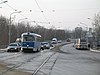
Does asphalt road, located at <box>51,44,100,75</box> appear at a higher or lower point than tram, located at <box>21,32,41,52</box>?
lower

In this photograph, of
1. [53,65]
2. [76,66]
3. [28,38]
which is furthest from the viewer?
[28,38]

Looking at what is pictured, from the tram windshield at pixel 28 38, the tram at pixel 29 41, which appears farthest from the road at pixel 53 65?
the tram windshield at pixel 28 38

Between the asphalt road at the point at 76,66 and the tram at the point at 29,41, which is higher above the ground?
the tram at the point at 29,41

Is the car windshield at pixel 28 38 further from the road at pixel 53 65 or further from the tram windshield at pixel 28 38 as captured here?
the road at pixel 53 65

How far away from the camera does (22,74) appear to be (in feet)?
54.7

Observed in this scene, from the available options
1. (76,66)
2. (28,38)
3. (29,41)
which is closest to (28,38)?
(28,38)

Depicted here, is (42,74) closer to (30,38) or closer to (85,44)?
(30,38)

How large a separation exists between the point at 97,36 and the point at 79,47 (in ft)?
48.3

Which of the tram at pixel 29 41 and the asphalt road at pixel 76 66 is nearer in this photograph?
the asphalt road at pixel 76 66

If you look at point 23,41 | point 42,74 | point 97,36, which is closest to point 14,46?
point 23,41

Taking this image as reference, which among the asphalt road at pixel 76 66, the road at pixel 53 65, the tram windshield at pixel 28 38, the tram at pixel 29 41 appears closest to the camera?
the asphalt road at pixel 76 66

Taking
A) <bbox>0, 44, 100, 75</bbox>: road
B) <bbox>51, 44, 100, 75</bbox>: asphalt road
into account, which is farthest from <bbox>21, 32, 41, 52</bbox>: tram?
<bbox>51, 44, 100, 75</bbox>: asphalt road

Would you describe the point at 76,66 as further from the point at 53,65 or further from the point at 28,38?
the point at 28,38

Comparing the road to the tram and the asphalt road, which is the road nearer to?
the asphalt road
